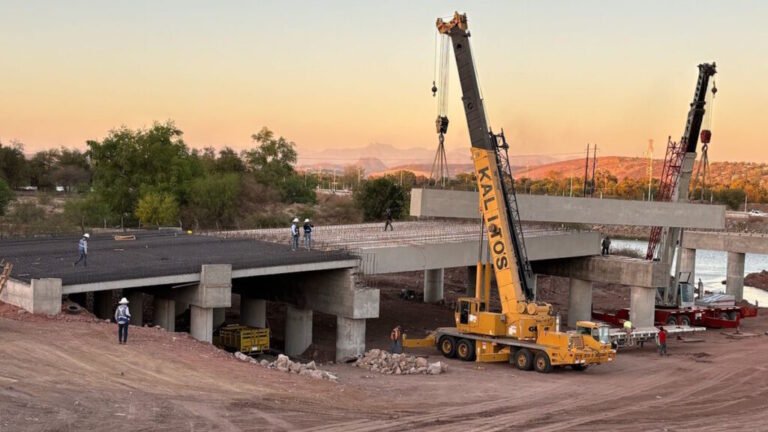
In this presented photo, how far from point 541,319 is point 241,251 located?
14.8 metres

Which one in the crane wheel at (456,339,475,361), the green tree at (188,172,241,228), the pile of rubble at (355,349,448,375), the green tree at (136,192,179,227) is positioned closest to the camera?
the pile of rubble at (355,349,448,375)

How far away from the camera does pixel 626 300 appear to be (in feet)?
244

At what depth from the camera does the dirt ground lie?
69.9 feet

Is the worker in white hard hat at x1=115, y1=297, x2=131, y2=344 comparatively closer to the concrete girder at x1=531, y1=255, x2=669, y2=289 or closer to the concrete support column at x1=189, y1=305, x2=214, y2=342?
the concrete support column at x1=189, y1=305, x2=214, y2=342

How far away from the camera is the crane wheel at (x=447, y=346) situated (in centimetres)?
3688

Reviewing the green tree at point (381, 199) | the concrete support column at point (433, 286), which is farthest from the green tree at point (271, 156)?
the concrete support column at point (433, 286)

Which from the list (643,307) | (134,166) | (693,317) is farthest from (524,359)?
(134,166)

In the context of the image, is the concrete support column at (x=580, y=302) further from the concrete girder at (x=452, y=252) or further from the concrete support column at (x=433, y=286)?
the concrete support column at (x=433, y=286)

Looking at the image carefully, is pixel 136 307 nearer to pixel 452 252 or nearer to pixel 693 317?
pixel 452 252

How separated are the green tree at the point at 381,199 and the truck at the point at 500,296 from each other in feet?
253

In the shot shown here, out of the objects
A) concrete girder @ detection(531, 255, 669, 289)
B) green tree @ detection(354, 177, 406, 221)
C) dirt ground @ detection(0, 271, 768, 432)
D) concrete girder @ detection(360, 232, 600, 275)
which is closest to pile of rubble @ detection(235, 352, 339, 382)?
dirt ground @ detection(0, 271, 768, 432)

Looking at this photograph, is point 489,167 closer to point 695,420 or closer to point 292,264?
point 292,264

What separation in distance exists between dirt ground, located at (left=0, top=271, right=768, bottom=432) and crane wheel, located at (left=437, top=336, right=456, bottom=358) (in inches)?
16.5

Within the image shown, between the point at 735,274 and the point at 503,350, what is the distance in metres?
40.4
